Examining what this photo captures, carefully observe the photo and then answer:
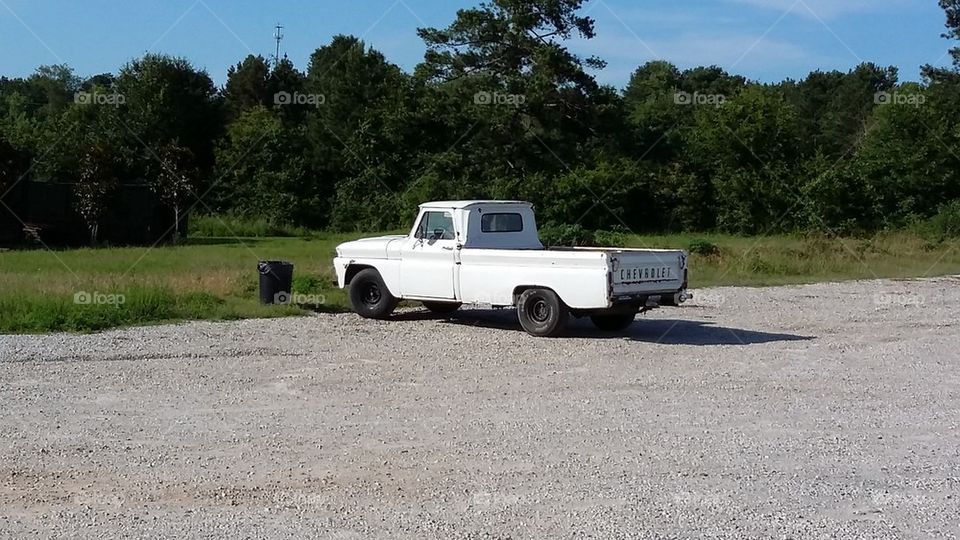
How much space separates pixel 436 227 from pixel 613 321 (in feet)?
10.2

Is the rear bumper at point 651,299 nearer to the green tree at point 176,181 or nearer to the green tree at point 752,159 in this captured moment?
the green tree at point 176,181

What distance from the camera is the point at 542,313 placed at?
15695 millimetres

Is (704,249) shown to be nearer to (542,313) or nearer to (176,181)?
(542,313)

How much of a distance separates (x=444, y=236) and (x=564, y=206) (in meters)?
28.2

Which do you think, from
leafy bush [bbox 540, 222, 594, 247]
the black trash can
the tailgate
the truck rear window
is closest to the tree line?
leafy bush [bbox 540, 222, 594, 247]

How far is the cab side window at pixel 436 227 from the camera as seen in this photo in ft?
55.8

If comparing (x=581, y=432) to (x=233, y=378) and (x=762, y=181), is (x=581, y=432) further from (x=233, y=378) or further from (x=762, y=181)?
(x=762, y=181)

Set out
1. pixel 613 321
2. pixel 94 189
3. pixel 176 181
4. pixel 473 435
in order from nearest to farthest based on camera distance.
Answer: pixel 473 435
pixel 613 321
pixel 94 189
pixel 176 181

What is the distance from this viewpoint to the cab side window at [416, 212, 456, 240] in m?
17.0

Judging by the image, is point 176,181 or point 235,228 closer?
point 176,181

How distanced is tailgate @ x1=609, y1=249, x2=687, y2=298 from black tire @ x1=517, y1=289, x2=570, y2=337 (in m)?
0.95

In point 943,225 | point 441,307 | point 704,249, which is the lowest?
point 441,307

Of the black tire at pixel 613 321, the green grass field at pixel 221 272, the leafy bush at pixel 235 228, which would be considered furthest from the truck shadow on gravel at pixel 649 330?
the leafy bush at pixel 235 228

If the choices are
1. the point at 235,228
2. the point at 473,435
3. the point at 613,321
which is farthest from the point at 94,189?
the point at 473,435
